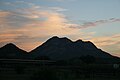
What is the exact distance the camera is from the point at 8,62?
160 m

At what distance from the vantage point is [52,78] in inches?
1935

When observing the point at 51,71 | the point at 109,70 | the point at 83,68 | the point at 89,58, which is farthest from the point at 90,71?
the point at 89,58

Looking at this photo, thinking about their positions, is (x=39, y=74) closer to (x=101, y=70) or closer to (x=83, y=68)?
(x=83, y=68)

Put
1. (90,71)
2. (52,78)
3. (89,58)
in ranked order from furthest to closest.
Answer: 1. (89,58)
2. (90,71)
3. (52,78)

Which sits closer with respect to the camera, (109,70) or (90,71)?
(90,71)

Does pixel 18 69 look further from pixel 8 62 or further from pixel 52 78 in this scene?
pixel 8 62

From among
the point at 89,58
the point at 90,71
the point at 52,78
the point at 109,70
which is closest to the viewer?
the point at 52,78

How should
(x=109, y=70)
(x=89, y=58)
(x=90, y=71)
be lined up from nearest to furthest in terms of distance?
(x=90, y=71) → (x=109, y=70) → (x=89, y=58)

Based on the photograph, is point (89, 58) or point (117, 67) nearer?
point (117, 67)

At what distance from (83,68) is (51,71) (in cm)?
4184

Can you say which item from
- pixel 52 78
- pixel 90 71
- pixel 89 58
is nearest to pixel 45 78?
pixel 52 78

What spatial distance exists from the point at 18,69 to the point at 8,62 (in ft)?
233

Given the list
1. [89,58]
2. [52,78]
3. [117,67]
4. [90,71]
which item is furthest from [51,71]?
[89,58]

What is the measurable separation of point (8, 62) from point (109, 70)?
249 feet
